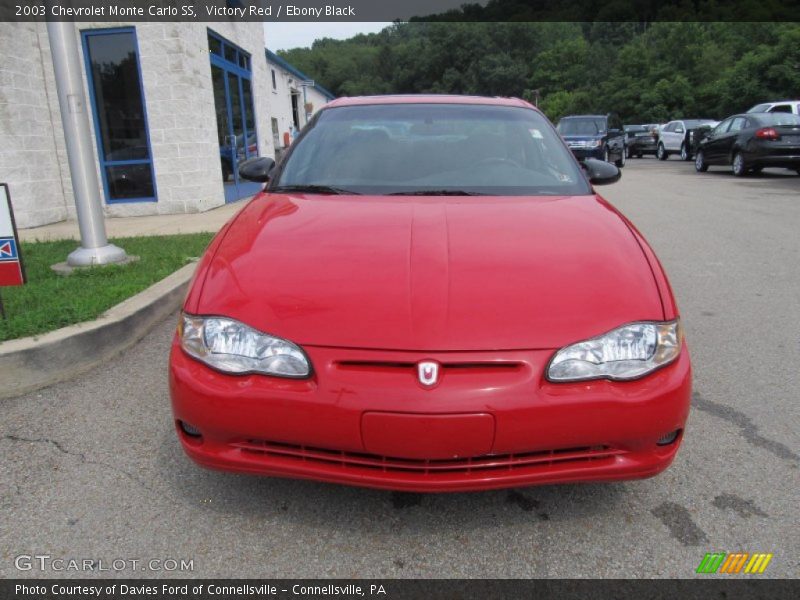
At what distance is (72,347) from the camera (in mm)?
3498

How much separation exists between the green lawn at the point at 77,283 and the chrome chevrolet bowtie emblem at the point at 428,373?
8.97 feet

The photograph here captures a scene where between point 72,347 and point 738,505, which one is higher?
point 72,347

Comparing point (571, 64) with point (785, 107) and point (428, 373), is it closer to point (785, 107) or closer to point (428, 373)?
point (785, 107)

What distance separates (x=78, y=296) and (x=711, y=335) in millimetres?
4433

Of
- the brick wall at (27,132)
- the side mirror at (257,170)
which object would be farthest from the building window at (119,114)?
the side mirror at (257,170)

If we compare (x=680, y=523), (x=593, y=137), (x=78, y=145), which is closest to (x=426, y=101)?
(x=680, y=523)

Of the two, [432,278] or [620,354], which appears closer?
[620,354]

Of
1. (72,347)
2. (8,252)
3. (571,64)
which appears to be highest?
(571,64)

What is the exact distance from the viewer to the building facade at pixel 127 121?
863 cm

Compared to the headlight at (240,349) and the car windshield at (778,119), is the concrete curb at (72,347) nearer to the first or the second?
the headlight at (240,349)

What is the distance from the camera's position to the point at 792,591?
73.5 inches

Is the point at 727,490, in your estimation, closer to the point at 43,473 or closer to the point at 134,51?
the point at 43,473

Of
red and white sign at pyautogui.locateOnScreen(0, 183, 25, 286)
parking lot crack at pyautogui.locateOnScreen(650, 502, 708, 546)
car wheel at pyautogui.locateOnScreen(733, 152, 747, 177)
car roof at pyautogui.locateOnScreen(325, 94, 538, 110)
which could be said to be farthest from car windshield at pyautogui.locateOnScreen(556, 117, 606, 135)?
parking lot crack at pyautogui.locateOnScreen(650, 502, 708, 546)

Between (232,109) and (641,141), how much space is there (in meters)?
21.9
